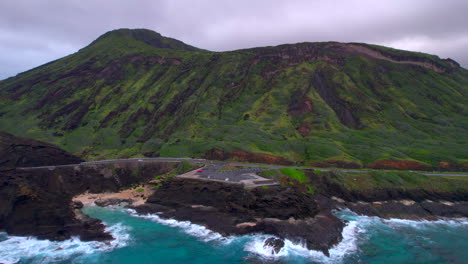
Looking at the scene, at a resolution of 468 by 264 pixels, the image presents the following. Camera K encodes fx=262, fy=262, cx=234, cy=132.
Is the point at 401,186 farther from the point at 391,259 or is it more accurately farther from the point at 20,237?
the point at 20,237

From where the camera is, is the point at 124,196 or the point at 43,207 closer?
the point at 43,207

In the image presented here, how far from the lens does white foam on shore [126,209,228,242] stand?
4218 cm

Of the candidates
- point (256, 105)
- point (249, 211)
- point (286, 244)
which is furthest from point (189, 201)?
point (256, 105)

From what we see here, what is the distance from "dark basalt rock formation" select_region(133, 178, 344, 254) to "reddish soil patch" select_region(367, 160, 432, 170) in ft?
106

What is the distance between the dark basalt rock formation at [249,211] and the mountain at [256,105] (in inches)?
965

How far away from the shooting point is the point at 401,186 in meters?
61.1

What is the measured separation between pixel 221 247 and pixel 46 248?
25.5 m

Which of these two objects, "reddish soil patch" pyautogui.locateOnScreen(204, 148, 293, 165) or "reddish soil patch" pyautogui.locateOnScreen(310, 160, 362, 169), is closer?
"reddish soil patch" pyautogui.locateOnScreen(310, 160, 362, 169)

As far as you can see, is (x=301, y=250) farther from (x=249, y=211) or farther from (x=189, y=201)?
(x=189, y=201)

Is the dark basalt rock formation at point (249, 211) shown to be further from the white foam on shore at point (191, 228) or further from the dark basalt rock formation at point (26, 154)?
the dark basalt rock formation at point (26, 154)

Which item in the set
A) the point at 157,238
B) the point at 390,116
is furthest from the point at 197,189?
the point at 390,116

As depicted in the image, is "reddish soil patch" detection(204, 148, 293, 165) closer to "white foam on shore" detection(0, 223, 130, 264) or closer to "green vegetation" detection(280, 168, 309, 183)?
"green vegetation" detection(280, 168, 309, 183)

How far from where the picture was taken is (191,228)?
4600 cm

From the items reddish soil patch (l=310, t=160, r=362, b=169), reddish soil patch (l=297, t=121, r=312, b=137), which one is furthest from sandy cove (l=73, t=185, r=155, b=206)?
reddish soil patch (l=297, t=121, r=312, b=137)
